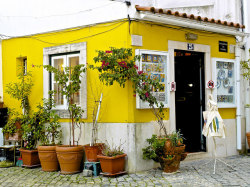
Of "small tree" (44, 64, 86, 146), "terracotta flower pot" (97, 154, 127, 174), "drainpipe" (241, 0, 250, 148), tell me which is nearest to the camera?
"terracotta flower pot" (97, 154, 127, 174)

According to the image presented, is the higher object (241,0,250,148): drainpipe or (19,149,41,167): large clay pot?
(241,0,250,148): drainpipe

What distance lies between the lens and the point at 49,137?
9.33 metres

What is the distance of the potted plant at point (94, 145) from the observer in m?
8.06

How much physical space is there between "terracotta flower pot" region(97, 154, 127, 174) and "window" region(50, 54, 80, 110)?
1793 mm

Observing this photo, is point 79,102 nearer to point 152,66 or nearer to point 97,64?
point 97,64

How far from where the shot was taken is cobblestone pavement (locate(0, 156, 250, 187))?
7160mm

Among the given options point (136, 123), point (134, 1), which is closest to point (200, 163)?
point (136, 123)

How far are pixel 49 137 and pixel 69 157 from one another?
54.2 inches

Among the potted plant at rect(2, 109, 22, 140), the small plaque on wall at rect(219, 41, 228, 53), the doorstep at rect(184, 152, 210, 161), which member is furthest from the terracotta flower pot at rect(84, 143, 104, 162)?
the small plaque on wall at rect(219, 41, 228, 53)

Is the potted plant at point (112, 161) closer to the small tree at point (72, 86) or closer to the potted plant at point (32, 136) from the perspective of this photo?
the small tree at point (72, 86)

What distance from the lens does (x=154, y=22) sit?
8.45 meters

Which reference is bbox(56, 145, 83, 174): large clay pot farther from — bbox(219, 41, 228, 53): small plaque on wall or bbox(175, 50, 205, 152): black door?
bbox(219, 41, 228, 53): small plaque on wall

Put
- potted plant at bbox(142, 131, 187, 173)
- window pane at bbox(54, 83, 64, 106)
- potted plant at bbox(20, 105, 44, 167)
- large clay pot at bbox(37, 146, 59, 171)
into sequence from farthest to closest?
window pane at bbox(54, 83, 64, 106) < potted plant at bbox(20, 105, 44, 167) < large clay pot at bbox(37, 146, 59, 171) < potted plant at bbox(142, 131, 187, 173)

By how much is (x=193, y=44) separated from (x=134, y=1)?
2222 millimetres
